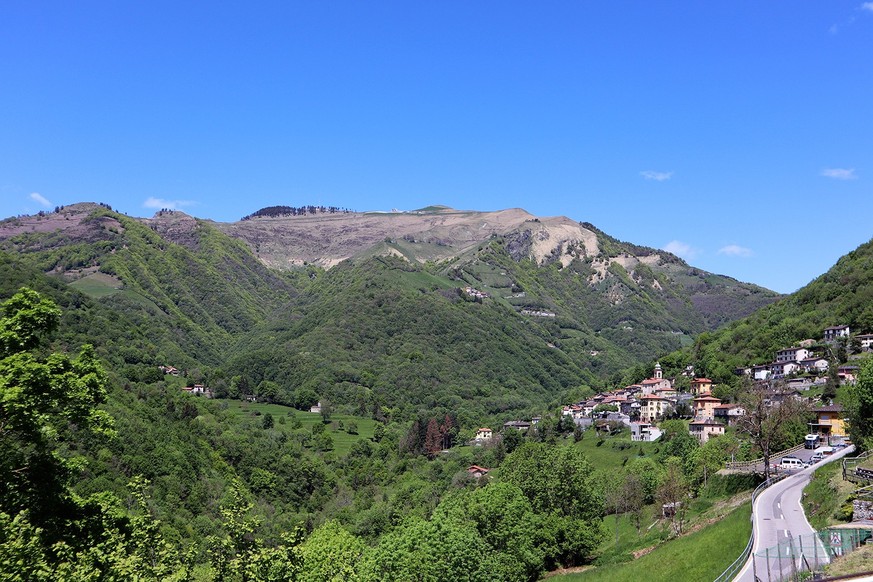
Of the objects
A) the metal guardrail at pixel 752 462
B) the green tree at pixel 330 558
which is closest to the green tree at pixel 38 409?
the green tree at pixel 330 558

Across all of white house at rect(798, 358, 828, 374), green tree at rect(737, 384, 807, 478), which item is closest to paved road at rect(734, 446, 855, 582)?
green tree at rect(737, 384, 807, 478)

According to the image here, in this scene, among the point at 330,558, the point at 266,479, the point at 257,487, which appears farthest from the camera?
the point at 266,479

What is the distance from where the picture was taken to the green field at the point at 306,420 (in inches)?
6348

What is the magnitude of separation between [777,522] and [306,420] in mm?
156860

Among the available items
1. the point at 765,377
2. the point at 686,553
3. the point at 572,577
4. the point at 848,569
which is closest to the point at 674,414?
the point at 765,377

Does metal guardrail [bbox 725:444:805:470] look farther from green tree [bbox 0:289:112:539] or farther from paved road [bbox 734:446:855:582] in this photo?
green tree [bbox 0:289:112:539]

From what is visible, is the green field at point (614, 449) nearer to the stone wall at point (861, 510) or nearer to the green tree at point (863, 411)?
the green tree at point (863, 411)

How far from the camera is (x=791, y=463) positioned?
53.8m

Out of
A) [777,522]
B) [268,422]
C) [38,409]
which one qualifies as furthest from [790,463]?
[268,422]

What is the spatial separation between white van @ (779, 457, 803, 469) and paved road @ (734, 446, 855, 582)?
5.87 m

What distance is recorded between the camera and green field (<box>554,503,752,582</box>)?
32188 millimetres

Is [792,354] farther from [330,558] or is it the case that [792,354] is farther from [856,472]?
[330,558]

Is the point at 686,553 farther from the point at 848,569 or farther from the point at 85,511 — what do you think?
the point at 85,511

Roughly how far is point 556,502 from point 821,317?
90.9 metres
